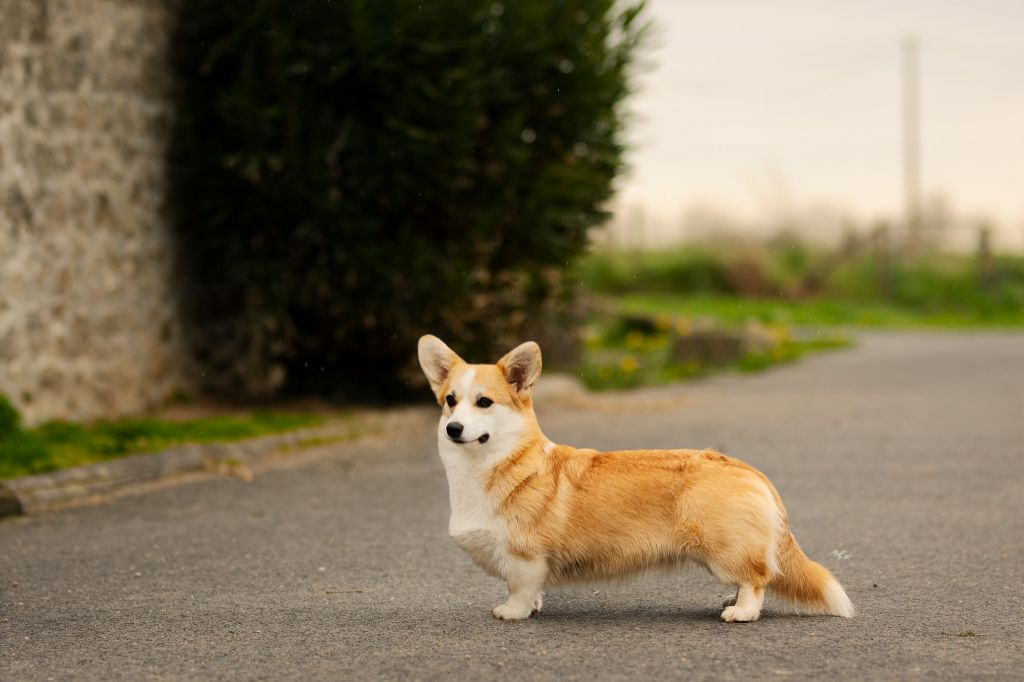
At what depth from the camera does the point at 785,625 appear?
4711mm

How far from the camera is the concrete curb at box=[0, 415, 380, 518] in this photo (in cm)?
745

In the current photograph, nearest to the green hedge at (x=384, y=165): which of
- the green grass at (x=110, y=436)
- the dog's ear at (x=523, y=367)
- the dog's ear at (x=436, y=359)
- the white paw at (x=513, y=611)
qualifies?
the green grass at (x=110, y=436)

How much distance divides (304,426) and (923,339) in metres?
14.5

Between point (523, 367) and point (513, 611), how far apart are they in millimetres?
952

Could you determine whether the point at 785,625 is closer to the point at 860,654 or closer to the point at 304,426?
the point at 860,654

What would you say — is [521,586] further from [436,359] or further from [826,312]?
[826,312]

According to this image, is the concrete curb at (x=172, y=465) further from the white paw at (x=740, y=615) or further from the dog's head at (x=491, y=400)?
the white paw at (x=740, y=615)

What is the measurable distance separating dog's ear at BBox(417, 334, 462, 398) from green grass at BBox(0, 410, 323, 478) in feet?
13.0

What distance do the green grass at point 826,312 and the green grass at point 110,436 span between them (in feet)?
46.6

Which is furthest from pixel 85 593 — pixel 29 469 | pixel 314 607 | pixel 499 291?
pixel 499 291

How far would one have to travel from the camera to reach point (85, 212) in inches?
392

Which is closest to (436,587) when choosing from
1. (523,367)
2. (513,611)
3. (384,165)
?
(513,611)

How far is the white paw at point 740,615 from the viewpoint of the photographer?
4691 mm

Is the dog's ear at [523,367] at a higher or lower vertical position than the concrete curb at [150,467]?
higher
